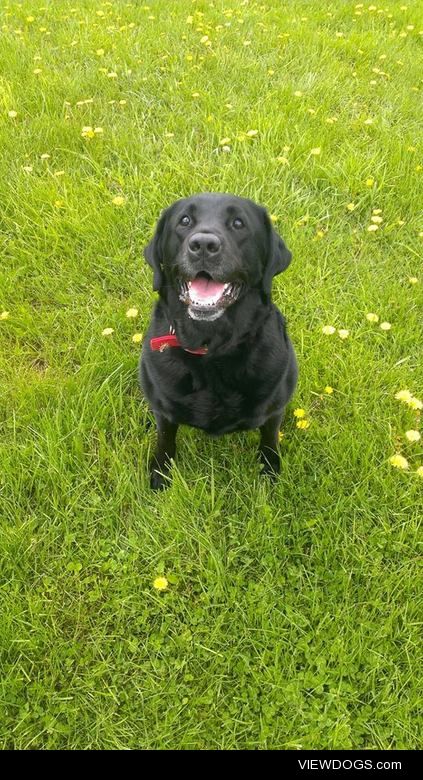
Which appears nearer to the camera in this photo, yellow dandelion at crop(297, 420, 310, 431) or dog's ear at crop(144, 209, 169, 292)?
dog's ear at crop(144, 209, 169, 292)

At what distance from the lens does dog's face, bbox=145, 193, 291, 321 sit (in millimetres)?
1624

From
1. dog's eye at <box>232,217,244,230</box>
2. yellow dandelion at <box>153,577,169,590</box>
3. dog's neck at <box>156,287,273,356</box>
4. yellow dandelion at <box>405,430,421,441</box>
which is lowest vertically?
yellow dandelion at <box>153,577,169,590</box>

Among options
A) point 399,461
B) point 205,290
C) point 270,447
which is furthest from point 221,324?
point 399,461

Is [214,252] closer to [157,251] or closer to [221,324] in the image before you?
[221,324]

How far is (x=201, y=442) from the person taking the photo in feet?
7.18

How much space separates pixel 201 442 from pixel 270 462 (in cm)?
30

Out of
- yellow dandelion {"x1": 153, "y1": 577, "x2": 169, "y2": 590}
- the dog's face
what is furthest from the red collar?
yellow dandelion {"x1": 153, "y1": 577, "x2": 169, "y2": 590}

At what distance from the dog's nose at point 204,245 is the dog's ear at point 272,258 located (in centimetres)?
29

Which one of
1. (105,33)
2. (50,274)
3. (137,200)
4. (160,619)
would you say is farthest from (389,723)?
(105,33)

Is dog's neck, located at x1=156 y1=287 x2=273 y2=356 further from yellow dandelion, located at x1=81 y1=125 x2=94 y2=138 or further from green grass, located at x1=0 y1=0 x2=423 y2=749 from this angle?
yellow dandelion, located at x1=81 y1=125 x2=94 y2=138

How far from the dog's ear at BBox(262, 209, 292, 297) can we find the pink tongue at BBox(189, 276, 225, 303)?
22cm

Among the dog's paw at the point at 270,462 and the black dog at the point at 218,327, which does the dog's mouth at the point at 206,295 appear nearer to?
the black dog at the point at 218,327

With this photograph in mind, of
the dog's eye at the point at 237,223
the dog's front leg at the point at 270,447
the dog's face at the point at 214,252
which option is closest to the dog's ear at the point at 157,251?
the dog's face at the point at 214,252
